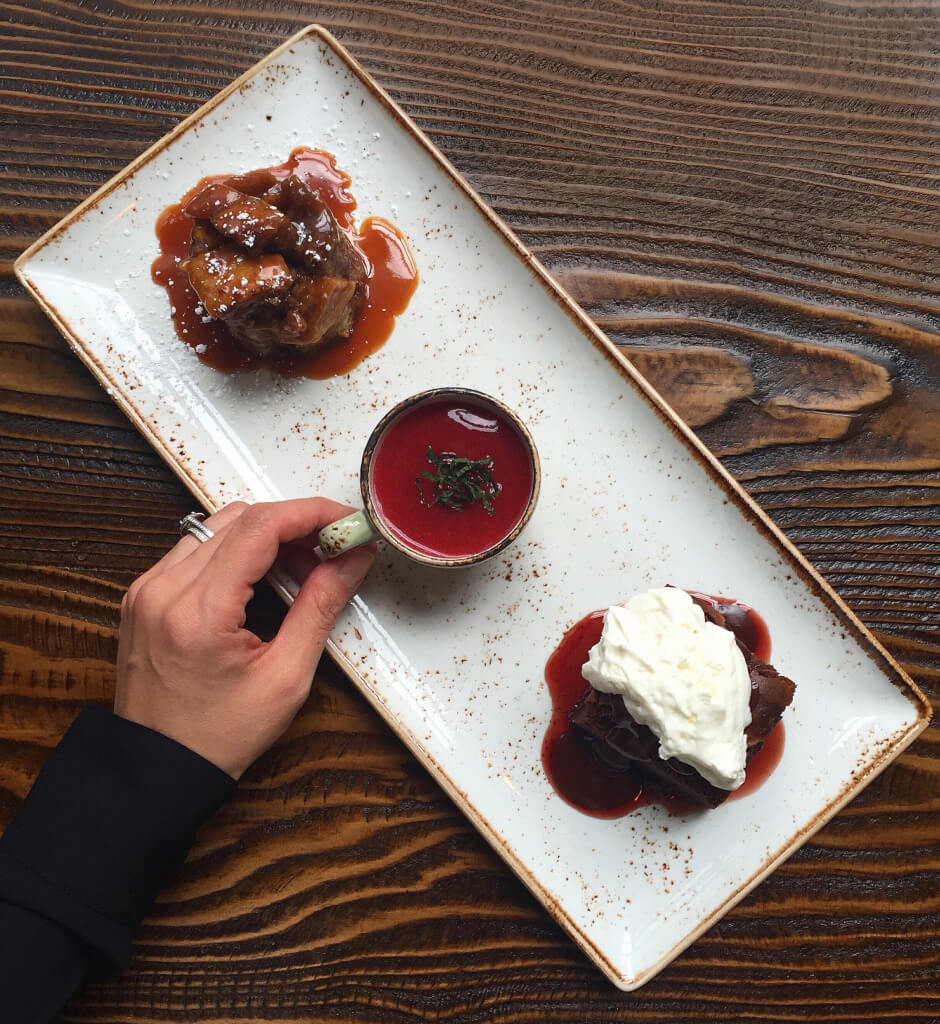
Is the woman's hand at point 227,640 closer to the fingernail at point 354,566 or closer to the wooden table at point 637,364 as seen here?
the fingernail at point 354,566

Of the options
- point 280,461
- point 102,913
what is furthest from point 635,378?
point 102,913

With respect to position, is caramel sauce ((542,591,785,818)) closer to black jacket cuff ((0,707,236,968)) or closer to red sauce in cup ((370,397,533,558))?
red sauce in cup ((370,397,533,558))

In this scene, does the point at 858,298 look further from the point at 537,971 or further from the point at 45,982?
the point at 45,982

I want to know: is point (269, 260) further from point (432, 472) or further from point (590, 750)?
point (590, 750)

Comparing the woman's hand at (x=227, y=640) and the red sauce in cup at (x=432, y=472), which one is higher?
the red sauce in cup at (x=432, y=472)

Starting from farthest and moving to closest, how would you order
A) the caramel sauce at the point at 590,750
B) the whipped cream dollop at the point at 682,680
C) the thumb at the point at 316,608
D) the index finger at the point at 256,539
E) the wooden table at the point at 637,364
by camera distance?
the wooden table at the point at 637,364
the caramel sauce at the point at 590,750
the thumb at the point at 316,608
the index finger at the point at 256,539
the whipped cream dollop at the point at 682,680

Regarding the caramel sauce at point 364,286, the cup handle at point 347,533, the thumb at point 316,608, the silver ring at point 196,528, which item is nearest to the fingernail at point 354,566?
the thumb at point 316,608
